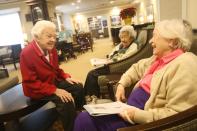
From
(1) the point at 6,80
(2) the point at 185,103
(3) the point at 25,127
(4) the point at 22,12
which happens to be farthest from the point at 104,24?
(2) the point at 185,103

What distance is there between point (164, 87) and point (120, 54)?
1.94 meters

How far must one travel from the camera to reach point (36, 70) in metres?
2.21

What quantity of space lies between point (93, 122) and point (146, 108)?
0.32m

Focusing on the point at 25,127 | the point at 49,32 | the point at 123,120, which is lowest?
the point at 25,127

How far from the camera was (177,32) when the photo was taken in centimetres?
147

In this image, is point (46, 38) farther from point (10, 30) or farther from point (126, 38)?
point (10, 30)

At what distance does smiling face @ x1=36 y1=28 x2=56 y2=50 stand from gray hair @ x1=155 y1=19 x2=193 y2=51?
115 centimetres

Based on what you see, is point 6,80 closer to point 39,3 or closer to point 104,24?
point 39,3

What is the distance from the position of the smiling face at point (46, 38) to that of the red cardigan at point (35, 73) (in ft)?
0.21

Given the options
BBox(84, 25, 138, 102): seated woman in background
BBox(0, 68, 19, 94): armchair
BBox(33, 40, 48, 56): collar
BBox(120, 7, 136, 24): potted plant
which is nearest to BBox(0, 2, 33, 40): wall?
BBox(0, 68, 19, 94): armchair

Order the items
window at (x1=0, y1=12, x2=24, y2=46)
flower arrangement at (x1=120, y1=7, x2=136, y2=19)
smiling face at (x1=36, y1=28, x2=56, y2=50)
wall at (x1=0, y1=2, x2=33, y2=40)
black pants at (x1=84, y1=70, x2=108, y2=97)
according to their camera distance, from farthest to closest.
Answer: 1. window at (x1=0, y1=12, x2=24, y2=46)
2. wall at (x1=0, y1=2, x2=33, y2=40)
3. flower arrangement at (x1=120, y1=7, x2=136, y2=19)
4. black pants at (x1=84, y1=70, x2=108, y2=97)
5. smiling face at (x1=36, y1=28, x2=56, y2=50)

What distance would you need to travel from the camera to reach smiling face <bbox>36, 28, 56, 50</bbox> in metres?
2.25

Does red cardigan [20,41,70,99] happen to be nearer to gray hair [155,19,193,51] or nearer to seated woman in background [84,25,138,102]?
seated woman in background [84,25,138,102]

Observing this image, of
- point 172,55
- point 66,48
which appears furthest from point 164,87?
point 66,48
